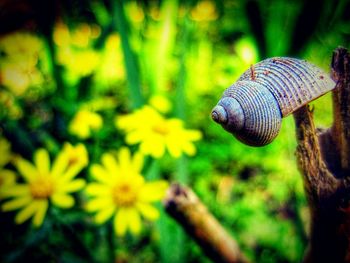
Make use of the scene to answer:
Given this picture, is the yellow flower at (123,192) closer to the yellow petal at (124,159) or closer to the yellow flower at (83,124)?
the yellow petal at (124,159)

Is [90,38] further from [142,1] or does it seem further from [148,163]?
[148,163]

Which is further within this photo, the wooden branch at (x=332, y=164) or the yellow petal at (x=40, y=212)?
the yellow petal at (x=40, y=212)

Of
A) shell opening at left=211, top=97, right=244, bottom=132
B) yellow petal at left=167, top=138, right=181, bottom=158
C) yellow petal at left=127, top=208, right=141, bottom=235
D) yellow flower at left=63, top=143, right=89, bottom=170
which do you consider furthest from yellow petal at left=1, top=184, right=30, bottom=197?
shell opening at left=211, top=97, right=244, bottom=132

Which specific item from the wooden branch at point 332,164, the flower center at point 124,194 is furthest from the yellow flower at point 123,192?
the wooden branch at point 332,164

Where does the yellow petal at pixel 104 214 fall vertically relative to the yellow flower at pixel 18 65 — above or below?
below

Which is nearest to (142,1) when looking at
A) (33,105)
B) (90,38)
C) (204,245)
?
(90,38)

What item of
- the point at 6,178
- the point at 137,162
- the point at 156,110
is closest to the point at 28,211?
the point at 6,178

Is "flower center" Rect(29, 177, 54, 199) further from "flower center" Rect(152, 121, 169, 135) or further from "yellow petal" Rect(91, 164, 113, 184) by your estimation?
"flower center" Rect(152, 121, 169, 135)

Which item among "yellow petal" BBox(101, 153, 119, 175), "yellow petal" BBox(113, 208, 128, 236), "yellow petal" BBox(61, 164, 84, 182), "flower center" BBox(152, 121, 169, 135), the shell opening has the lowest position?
"yellow petal" BBox(113, 208, 128, 236)
